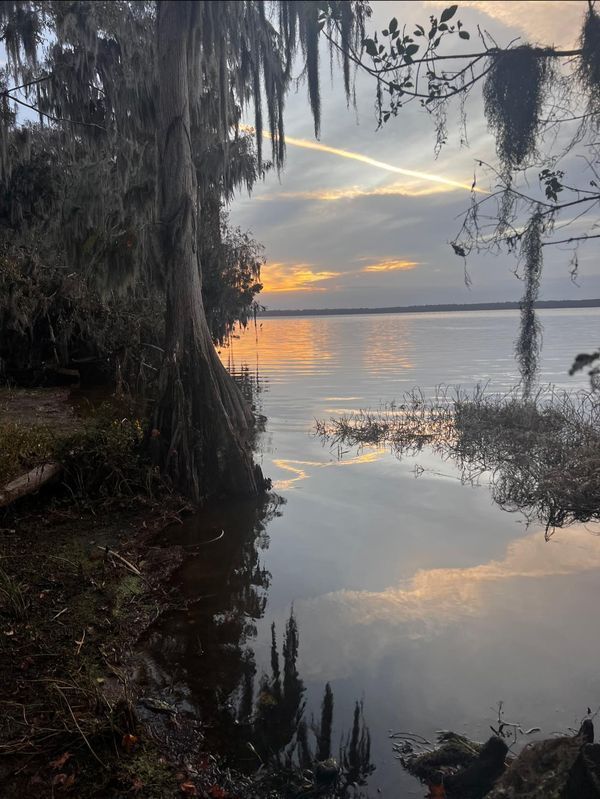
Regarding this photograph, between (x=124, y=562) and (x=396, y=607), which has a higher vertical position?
(x=124, y=562)

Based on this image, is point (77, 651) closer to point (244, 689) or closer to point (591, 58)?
point (244, 689)

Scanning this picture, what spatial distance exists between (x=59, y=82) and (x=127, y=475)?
31.3 ft

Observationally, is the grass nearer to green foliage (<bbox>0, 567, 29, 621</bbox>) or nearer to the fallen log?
green foliage (<bbox>0, 567, 29, 621</bbox>)

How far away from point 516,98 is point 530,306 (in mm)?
1124

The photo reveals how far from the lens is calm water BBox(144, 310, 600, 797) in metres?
4.72

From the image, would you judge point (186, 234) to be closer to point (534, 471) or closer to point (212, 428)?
point (212, 428)

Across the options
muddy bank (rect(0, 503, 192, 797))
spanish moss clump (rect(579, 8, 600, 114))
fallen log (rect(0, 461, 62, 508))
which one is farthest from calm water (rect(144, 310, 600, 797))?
spanish moss clump (rect(579, 8, 600, 114))

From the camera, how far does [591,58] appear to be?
2980mm

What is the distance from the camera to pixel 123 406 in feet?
45.6

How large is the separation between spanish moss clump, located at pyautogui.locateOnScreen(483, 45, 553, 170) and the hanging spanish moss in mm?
474

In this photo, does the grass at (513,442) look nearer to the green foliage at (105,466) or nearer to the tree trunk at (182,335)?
the tree trunk at (182,335)

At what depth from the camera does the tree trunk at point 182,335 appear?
9250 mm

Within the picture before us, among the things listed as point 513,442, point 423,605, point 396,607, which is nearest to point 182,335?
point 396,607

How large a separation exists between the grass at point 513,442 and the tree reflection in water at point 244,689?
3.79 meters
